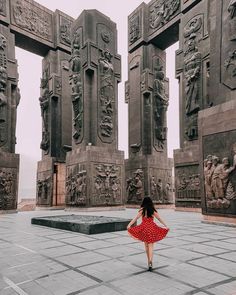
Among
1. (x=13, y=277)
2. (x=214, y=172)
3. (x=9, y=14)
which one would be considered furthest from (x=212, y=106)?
(x=9, y=14)

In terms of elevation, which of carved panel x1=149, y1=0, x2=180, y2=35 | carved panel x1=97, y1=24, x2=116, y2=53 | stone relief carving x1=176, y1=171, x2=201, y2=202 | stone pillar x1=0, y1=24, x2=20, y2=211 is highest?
carved panel x1=149, y1=0, x2=180, y2=35

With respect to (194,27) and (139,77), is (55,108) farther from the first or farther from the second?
(194,27)

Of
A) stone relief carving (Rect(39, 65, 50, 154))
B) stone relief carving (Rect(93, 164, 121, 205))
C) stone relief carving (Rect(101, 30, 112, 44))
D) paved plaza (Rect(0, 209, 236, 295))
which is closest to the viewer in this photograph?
paved plaza (Rect(0, 209, 236, 295))

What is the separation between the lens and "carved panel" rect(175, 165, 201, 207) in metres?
18.5

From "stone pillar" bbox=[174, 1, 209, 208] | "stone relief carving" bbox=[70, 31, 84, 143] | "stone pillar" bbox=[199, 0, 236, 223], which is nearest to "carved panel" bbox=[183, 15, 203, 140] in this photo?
"stone pillar" bbox=[174, 1, 209, 208]

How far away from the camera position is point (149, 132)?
80.1ft

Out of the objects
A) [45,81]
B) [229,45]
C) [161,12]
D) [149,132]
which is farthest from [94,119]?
[229,45]

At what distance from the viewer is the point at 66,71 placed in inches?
1081

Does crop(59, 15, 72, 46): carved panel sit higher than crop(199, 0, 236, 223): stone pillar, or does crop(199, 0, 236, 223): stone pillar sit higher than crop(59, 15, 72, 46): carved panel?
crop(59, 15, 72, 46): carved panel

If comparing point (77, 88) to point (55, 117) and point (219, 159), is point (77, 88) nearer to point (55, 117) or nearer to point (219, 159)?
point (55, 117)

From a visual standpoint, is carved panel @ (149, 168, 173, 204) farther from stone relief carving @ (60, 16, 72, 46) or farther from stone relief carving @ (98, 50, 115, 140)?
stone relief carving @ (60, 16, 72, 46)

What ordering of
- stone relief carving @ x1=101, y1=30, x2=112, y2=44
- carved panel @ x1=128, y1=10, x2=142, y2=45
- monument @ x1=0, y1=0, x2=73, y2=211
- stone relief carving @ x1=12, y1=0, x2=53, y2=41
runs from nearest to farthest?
monument @ x1=0, y1=0, x2=73, y2=211 < stone relief carving @ x1=101, y1=30, x2=112, y2=44 < stone relief carving @ x1=12, y1=0, x2=53, y2=41 < carved panel @ x1=128, y1=10, x2=142, y2=45

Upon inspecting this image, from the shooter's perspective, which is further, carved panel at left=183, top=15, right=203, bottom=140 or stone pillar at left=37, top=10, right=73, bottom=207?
stone pillar at left=37, top=10, right=73, bottom=207

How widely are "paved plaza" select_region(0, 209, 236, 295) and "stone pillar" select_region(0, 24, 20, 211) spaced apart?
471 inches
